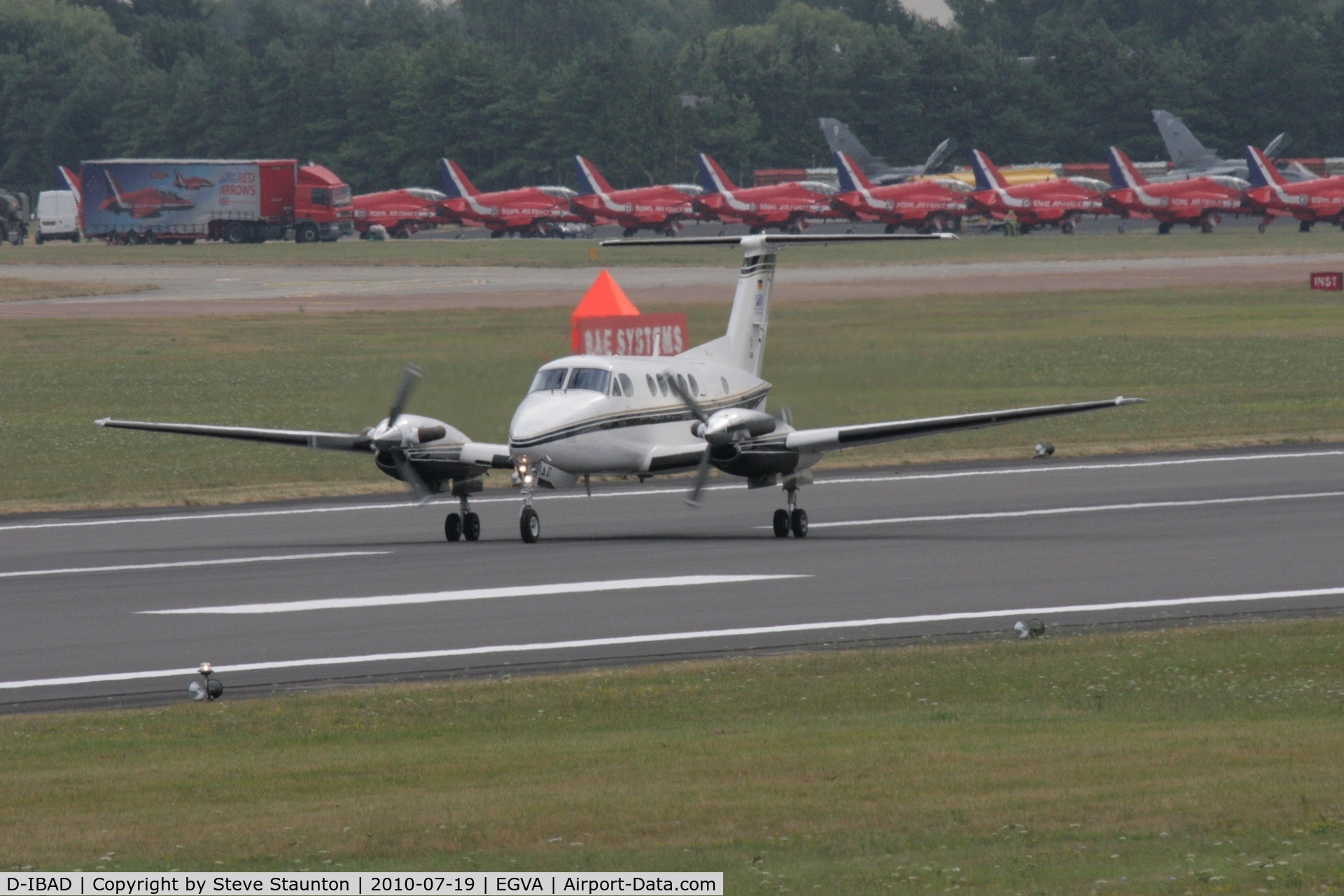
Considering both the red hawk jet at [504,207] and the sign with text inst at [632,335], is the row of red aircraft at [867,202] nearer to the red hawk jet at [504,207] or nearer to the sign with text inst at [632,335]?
the red hawk jet at [504,207]

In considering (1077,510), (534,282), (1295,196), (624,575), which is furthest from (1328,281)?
(624,575)

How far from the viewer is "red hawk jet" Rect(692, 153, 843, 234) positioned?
144375 millimetres

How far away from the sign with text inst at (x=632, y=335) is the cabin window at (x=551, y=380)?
29.6ft

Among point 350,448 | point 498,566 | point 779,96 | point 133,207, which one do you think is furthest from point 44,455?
point 779,96

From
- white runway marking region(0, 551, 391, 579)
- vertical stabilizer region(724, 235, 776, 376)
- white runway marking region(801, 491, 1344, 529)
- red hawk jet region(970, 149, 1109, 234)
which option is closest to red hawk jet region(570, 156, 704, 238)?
red hawk jet region(970, 149, 1109, 234)

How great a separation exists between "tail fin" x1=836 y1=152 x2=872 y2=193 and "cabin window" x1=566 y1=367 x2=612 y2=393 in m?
112

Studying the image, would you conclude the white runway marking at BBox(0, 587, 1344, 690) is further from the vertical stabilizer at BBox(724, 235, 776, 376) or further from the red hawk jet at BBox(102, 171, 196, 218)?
the red hawk jet at BBox(102, 171, 196, 218)

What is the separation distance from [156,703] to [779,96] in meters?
171

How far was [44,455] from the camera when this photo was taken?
45625 mm

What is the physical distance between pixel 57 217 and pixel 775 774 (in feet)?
465

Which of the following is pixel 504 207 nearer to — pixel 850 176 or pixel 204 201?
pixel 204 201

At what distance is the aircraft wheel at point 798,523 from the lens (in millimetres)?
32375

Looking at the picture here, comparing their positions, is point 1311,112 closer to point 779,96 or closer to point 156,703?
point 779,96

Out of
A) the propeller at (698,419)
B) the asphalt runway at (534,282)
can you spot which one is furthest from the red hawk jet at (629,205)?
the propeller at (698,419)
